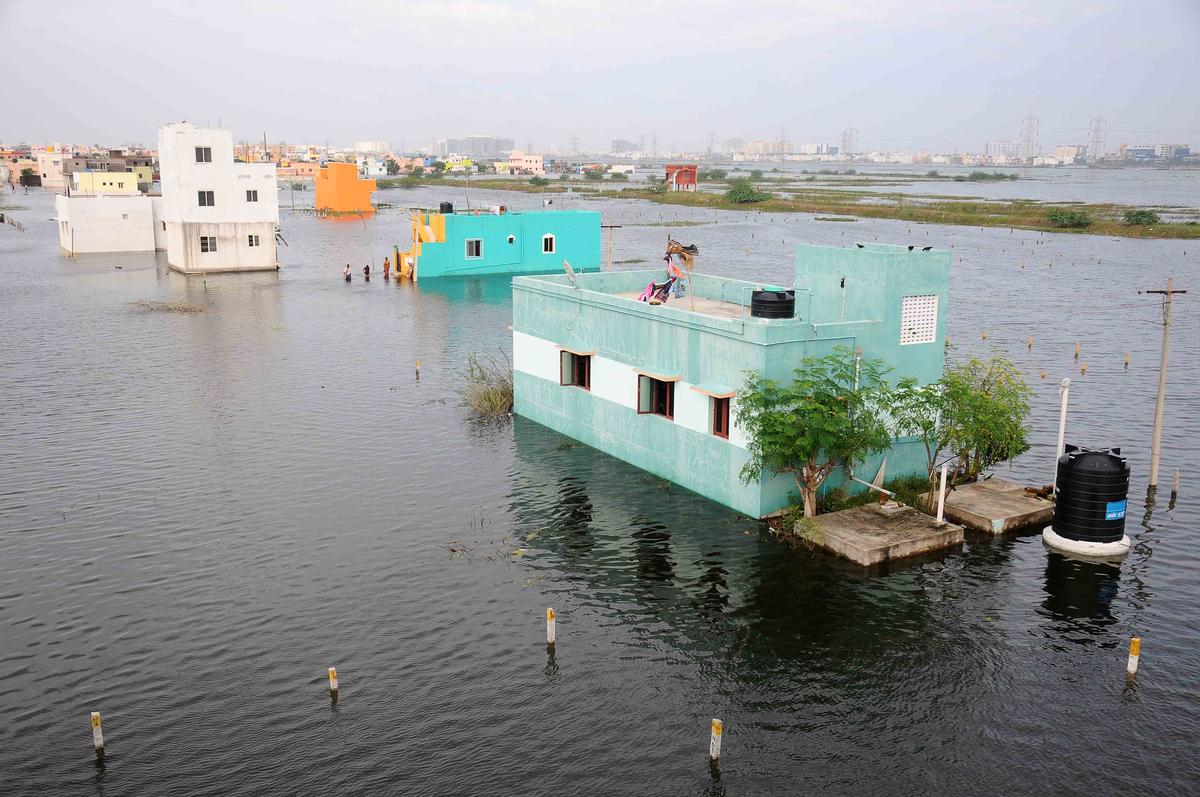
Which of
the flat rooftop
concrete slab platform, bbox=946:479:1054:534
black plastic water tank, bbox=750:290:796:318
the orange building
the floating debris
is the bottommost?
concrete slab platform, bbox=946:479:1054:534

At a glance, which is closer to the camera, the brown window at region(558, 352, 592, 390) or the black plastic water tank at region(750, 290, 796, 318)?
the black plastic water tank at region(750, 290, 796, 318)

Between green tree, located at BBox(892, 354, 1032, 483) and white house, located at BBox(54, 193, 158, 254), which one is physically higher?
white house, located at BBox(54, 193, 158, 254)

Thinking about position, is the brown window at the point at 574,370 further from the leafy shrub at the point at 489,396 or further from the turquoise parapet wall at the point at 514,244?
the turquoise parapet wall at the point at 514,244

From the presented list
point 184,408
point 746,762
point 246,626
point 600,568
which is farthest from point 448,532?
point 184,408

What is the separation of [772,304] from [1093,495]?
10618 mm

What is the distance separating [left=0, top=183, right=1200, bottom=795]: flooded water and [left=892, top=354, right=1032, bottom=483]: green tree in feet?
11.8

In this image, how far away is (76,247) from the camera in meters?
99.8

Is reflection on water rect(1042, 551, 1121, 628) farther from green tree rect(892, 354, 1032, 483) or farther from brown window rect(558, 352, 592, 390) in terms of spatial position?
brown window rect(558, 352, 592, 390)

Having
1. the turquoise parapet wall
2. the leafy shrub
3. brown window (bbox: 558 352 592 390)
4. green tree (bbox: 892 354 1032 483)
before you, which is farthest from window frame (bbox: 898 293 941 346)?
the turquoise parapet wall

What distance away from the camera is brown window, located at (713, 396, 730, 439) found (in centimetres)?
3019

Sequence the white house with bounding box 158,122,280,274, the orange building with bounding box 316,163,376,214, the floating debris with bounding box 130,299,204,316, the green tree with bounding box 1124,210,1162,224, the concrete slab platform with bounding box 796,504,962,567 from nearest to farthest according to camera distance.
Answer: the concrete slab platform with bounding box 796,504,962,567 < the floating debris with bounding box 130,299,204,316 < the white house with bounding box 158,122,280,274 < the green tree with bounding box 1124,210,1162,224 < the orange building with bounding box 316,163,376,214

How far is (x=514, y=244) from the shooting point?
280 feet

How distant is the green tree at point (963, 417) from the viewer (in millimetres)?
29652

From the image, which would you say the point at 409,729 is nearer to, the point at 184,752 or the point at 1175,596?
the point at 184,752
